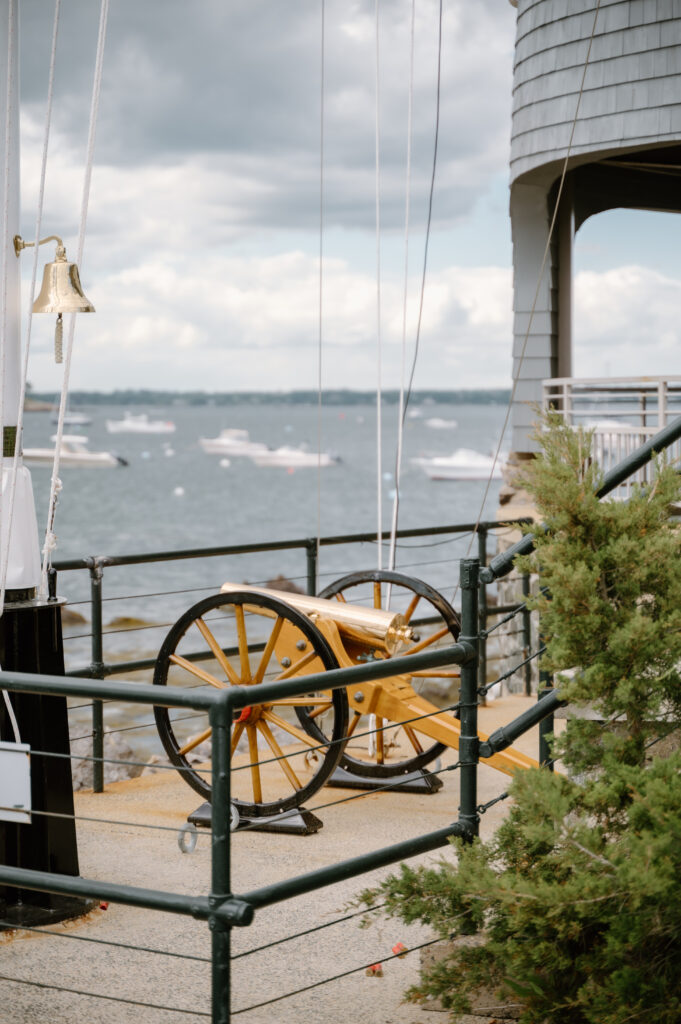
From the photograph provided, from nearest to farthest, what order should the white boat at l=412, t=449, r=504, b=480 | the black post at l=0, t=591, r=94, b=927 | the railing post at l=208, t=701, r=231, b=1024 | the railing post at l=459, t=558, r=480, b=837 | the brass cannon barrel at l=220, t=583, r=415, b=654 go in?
the railing post at l=208, t=701, r=231, b=1024 → the railing post at l=459, t=558, r=480, b=837 → the black post at l=0, t=591, r=94, b=927 → the brass cannon barrel at l=220, t=583, r=415, b=654 → the white boat at l=412, t=449, r=504, b=480

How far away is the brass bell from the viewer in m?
3.98

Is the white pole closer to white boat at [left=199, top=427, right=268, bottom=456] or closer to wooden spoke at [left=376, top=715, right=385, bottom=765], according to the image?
wooden spoke at [left=376, top=715, right=385, bottom=765]

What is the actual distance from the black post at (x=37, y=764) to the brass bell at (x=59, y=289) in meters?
1.00

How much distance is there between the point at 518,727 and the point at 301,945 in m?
1.09

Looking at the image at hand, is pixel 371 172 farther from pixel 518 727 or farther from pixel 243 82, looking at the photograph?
pixel 518 727

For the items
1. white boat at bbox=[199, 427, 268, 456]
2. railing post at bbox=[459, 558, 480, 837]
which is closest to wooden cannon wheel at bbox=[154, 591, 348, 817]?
railing post at bbox=[459, 558, 480, 837]

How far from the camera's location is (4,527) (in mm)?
4020

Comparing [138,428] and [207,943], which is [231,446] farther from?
[207,943]

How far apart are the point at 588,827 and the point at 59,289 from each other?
7.80 feet

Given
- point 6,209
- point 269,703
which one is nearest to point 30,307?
point 6,209

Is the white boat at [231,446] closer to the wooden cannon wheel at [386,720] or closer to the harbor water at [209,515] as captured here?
the harbor water at [209,515]

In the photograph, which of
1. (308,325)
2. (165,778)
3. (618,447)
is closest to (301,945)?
(165,778)

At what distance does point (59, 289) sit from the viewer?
4.01m

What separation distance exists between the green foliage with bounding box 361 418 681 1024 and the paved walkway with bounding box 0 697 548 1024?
0.50 meters
